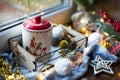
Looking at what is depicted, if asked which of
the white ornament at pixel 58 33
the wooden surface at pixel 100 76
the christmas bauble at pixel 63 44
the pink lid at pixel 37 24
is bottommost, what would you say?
the wooden surface at pixel 100 76

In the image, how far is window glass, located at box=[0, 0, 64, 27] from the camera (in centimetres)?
93

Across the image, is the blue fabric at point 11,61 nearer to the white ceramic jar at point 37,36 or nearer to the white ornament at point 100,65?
the white ceramic jar at point 37,36

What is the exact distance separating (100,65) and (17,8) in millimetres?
400

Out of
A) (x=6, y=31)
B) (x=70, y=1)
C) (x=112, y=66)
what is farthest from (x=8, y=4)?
(x=112, y=66)

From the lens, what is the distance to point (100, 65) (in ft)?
2.83

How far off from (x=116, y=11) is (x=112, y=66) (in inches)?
12.1

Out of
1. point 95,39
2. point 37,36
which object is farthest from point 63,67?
point 95,39

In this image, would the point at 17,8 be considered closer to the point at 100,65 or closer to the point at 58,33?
the point at 58,33

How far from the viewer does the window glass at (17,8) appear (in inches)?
36.4

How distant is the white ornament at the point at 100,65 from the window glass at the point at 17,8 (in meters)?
0.33

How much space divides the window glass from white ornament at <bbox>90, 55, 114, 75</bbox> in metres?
0.33

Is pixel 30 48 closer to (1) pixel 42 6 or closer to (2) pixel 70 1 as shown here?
(1) pixel 42 6

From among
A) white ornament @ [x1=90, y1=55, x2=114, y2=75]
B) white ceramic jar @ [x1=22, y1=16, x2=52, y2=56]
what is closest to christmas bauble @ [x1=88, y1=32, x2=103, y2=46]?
white ornament @ [x1=90, y1=55, x2=114, y2=75]

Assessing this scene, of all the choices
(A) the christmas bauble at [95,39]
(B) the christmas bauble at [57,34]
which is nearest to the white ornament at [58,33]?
(B) the christmas bauble at [57,34]
